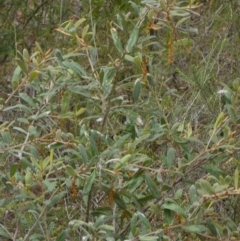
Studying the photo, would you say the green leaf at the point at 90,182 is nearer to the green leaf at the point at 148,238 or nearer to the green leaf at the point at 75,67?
the green leaf at the point at 148,238

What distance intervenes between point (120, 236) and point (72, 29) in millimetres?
636

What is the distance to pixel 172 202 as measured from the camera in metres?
2.11

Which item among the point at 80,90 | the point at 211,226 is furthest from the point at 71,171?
the point at 211,226

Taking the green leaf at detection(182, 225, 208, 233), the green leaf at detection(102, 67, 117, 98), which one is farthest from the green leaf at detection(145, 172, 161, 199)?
the green leaf at detection(102, 67, 117, 98)

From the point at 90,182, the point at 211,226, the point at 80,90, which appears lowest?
the point at 211,226

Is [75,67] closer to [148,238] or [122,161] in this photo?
[122,161]

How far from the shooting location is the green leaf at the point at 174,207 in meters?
2.06

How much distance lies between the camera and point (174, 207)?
2.08 metres

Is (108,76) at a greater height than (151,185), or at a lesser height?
greater

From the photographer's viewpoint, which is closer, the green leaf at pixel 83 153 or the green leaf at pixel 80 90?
the green leaf at pixel 83 153

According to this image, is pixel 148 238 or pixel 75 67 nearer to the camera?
pixel 148 238

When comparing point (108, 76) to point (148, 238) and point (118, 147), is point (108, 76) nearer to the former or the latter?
point (118, 147)

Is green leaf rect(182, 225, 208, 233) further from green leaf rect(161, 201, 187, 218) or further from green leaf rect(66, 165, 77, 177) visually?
green leaf rect(66, 165, 77, 177)

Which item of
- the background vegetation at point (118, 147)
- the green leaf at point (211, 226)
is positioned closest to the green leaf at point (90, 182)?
the background vegetation at point (118, 147)
